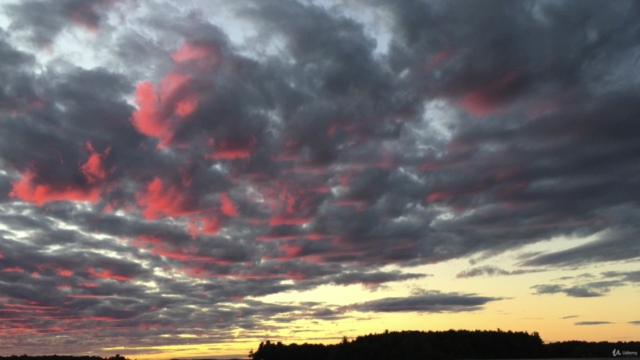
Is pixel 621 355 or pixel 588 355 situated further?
pixel 588 355

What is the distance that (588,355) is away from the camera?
19950 centimetres

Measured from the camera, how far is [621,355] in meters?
157

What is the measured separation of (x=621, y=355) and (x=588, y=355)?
152ft
